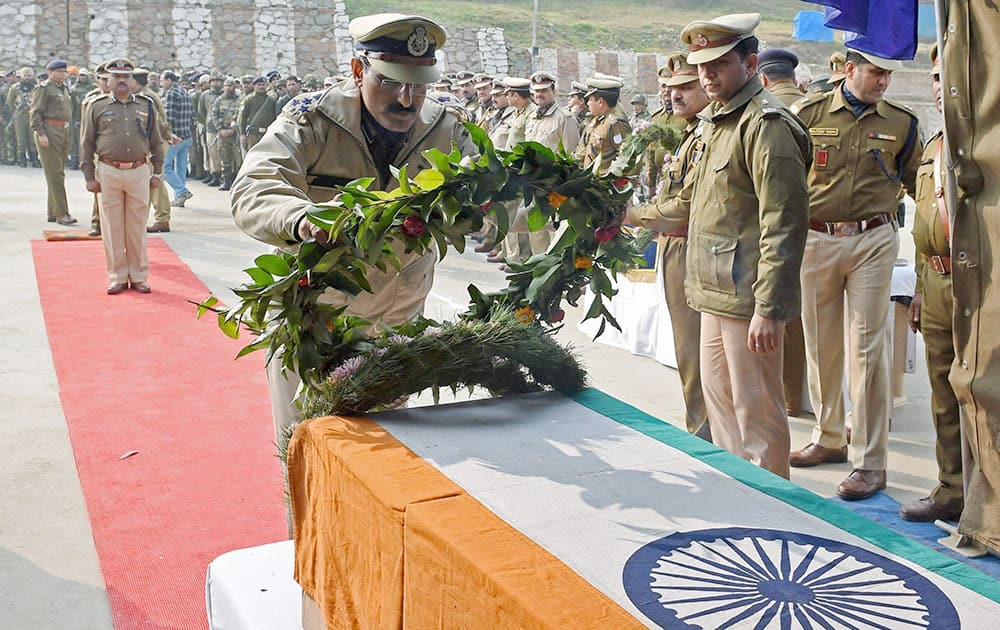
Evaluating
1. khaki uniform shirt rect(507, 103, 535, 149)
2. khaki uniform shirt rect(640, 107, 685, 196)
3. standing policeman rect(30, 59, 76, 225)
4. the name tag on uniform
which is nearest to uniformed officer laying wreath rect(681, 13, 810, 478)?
the name tag on uniform

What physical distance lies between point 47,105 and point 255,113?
3516 millimetres

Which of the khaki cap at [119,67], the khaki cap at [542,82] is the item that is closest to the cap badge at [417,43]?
the khaki cap at [119,67]

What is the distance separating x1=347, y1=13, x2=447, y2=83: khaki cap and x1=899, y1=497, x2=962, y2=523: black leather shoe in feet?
8.32

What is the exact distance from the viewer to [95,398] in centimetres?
594

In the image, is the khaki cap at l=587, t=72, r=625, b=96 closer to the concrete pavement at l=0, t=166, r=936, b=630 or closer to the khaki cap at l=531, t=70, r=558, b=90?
the khaki cap at l=531, t=70, r=558, b=90

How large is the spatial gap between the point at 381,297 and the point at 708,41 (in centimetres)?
153

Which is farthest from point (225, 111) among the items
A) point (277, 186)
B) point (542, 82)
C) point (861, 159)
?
point (277, 186)

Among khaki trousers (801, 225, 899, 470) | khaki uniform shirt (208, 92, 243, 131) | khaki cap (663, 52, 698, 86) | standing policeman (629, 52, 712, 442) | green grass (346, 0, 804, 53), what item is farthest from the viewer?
green grass (346, 0, 804, 53)

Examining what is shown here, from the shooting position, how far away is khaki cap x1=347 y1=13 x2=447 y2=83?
2990 millimetres

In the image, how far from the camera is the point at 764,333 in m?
3.72

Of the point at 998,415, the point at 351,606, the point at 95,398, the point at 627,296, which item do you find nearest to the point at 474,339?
the point at 351,606

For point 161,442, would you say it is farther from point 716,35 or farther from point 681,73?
point 716,35

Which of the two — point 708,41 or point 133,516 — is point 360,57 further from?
point 133,516

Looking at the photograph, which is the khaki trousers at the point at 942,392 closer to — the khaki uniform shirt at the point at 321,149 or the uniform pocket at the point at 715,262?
the uniform pocket at the point at 715,262
